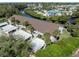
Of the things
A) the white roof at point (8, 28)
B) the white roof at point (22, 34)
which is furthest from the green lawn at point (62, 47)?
the white roof at point (8, 28)

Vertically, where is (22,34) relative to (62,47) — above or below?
above

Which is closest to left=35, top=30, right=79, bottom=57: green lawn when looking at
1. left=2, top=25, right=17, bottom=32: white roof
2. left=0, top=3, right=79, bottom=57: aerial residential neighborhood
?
left=0, top=3, right=79, bottom=57: aerial residential neighborhood

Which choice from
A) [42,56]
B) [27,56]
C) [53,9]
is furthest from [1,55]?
[53,9]

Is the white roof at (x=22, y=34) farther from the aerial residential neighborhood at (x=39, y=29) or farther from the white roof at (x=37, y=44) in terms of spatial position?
the white roof at (x=37, y=44)

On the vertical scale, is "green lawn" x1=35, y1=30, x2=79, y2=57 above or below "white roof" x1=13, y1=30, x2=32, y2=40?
below

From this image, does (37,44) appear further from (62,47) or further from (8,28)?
(8,28)

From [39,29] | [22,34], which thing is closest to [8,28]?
[22,34]

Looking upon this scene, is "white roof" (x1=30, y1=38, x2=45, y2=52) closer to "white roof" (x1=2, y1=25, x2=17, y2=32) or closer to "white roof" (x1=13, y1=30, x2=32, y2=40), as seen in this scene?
"white roof" (x1=13, y1=30, x2=32, y2=40)
